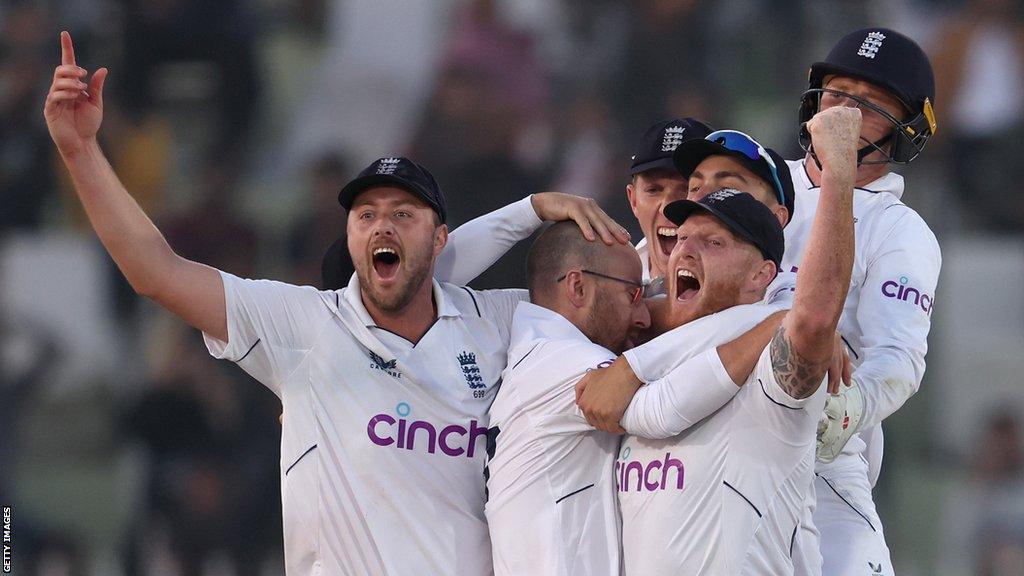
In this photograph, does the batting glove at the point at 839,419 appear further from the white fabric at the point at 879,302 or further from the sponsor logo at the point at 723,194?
the sponsor logo at the point at 723,194

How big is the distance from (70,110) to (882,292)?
2330 mm

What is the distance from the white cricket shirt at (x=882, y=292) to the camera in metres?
4.14

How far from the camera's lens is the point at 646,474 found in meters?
3.86

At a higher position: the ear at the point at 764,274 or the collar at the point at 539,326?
the collar at the point at 539,326

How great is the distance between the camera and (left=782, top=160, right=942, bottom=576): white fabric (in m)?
4.14

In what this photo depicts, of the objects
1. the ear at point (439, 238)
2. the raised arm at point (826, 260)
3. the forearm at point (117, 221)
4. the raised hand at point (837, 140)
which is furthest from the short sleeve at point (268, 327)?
the raised hand at point (837, 140)

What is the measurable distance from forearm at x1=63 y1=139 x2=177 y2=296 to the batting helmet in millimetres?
1924

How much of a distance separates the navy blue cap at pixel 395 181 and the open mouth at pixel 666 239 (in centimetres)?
74

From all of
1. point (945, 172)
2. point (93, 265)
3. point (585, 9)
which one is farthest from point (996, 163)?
point (93, 265)

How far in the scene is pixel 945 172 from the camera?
9.03m

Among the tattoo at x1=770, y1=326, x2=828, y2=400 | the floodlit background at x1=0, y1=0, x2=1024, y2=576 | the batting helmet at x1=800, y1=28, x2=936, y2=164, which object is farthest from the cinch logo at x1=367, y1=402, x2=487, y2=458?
the floodlit background at x1=0, y1=0, x2=1024, y2=576

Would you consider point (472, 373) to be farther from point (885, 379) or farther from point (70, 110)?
point (70, 110)

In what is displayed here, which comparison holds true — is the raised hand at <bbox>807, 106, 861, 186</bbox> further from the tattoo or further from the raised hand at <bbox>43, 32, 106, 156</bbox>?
the raised hand at <bbox>43, 32, 106, 156</bbox>

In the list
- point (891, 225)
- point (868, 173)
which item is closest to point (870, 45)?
point (868, 173)
